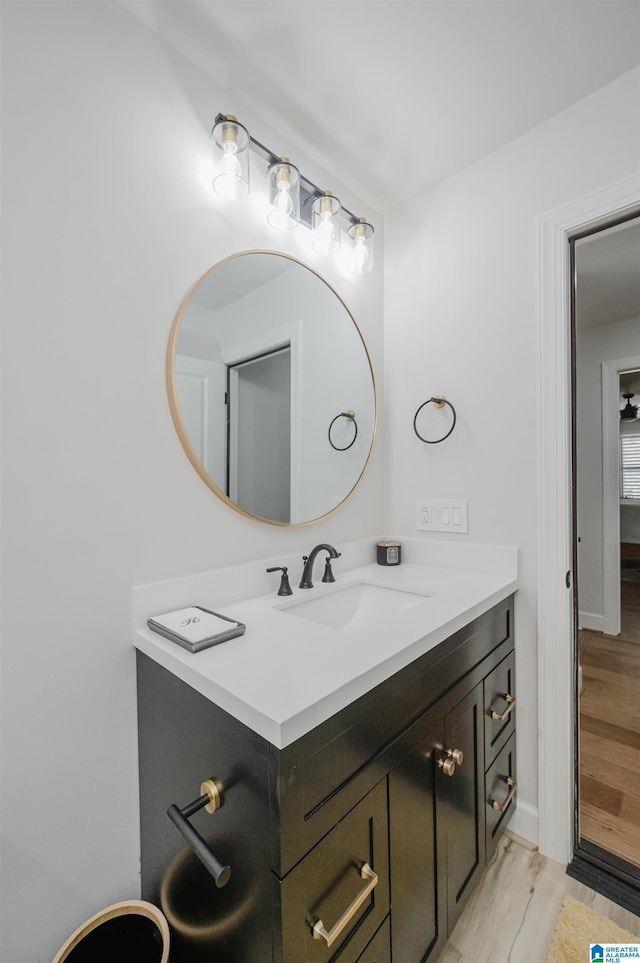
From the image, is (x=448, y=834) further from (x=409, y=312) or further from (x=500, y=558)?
(x=409, y=312)

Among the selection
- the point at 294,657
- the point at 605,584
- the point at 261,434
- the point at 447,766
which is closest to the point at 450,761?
the point at 447,766

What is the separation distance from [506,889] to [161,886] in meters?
1.03

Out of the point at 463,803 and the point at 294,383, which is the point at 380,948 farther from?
the point at 294,383

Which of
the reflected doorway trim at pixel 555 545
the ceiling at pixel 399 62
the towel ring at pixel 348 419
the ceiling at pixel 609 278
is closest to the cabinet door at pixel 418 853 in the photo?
the reflected doorway trim at pixel 555 545

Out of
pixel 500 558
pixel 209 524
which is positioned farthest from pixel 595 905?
pixel 209 524

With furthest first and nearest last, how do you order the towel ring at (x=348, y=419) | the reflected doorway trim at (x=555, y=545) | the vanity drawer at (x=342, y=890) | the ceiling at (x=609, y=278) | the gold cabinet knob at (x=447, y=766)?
1. the ceiling at (x=609, y=278)
2. the towel ring at (x=348, y=419)
3. the reflected doorway trim at (x=555, y=545)
4. the gold cabinet knob at (x=447, y=766)
5. the vanity drawer at (x=342, y=890)

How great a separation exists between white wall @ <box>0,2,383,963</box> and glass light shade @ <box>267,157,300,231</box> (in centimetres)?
22

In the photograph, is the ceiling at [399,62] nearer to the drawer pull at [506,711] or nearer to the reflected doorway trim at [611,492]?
the drawer pull at [506,711]

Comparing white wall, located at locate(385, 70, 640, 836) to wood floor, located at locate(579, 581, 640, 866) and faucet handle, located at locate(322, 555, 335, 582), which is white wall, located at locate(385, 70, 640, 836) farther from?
faucet handle, located at locate(322, 555, 335, 582)

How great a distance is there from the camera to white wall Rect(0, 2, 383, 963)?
0.82 m

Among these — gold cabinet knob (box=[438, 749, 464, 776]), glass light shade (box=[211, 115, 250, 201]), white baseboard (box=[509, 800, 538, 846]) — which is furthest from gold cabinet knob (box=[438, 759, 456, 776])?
glass light shade (box=[211, 115, 250, 201])

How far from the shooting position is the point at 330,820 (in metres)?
0.69

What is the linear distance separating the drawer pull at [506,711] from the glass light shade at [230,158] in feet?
5.66

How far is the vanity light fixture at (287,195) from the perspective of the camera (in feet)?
3.64
